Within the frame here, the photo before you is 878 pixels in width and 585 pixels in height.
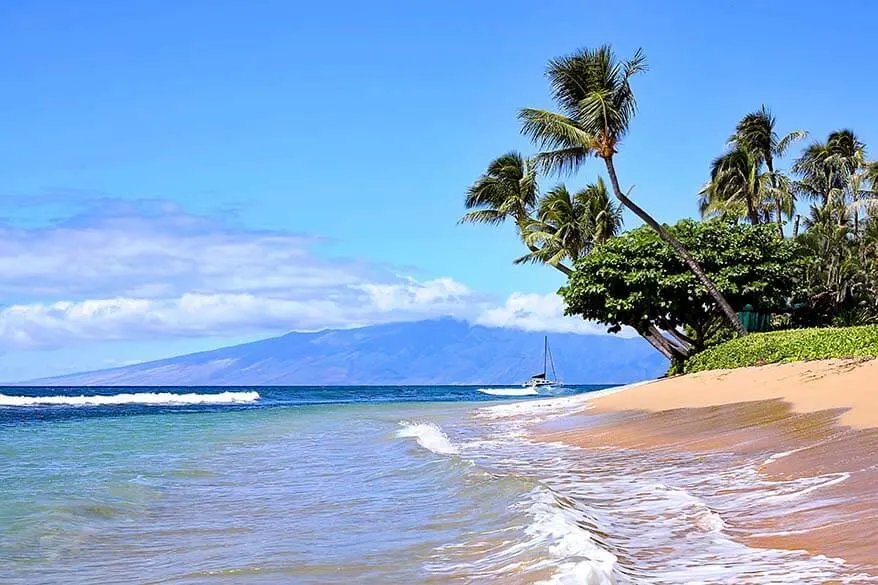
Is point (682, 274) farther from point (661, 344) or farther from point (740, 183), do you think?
point (740, 183)

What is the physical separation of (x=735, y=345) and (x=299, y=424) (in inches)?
530

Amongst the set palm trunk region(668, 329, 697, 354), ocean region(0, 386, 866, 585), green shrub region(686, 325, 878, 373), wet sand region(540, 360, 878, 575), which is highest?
palm trunk region(668, 329, 697, 354)

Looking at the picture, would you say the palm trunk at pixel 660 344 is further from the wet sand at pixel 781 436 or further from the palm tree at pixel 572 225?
the wet sand at pixel 781 436

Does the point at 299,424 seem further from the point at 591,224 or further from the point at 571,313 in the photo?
the point at 591,224

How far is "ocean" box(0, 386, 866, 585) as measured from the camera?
19.5 ft

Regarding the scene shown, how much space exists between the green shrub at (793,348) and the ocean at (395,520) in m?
7.73

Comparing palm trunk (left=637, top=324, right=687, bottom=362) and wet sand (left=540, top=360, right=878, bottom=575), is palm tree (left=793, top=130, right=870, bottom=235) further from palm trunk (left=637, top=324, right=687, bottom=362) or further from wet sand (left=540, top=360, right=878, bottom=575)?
wet sand (left=540, top=360, right=878, bottom=575)

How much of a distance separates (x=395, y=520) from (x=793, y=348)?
15.4 meters

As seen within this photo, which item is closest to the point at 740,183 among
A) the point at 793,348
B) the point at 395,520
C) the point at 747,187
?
the point at 747,187

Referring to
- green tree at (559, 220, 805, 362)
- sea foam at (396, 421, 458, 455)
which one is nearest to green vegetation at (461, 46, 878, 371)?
green tree at (559, 220, 805, 362)

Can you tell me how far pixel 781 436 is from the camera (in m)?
11.1

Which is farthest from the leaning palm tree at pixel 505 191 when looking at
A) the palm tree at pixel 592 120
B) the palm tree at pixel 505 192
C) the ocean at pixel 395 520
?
the ocean at pixel 395 520

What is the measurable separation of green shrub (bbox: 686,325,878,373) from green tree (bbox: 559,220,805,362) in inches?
146

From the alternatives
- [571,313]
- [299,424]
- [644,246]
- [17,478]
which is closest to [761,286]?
[644,246]
